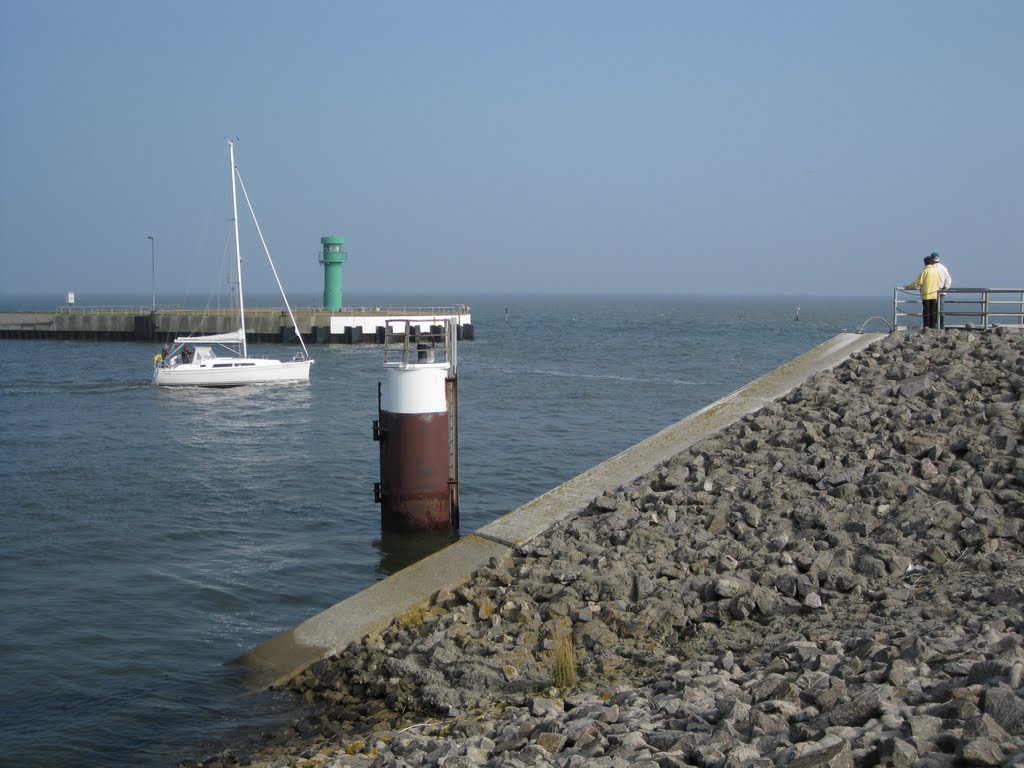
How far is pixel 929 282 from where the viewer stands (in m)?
16.1

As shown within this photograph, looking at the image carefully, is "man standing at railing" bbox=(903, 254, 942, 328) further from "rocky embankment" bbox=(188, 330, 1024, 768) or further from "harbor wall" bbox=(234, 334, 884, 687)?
"harbor wall" bbox=(234, 334, 884, 687)

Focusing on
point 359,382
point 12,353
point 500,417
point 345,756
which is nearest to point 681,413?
point 500,417

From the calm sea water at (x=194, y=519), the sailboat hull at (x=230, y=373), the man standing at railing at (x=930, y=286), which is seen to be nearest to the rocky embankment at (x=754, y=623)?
the calm sea water at (x=194, y=519)

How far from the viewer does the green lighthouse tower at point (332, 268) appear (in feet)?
232

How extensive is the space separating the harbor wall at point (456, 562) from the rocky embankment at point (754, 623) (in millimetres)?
215

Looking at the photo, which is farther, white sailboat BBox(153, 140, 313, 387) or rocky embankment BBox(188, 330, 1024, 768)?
white sailboat BBox(153, 140, 313, 387)

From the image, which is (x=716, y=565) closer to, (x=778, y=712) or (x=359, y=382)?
(x=778, y=712)

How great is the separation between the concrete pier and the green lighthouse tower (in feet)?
5.83

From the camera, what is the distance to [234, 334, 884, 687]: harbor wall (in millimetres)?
9273

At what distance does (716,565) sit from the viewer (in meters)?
9.06

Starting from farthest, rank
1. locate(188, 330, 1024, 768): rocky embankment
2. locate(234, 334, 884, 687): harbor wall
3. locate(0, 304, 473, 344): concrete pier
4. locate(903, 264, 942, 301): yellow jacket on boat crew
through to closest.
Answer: locate(0, 304, 473, 344): concrete pier, locate(903, 264, 942, 301): yellow jacket on boat crew, locate(234, 334, 884, 687): harbor wall, locate(188, 330, 1024, 768): rocky embankment

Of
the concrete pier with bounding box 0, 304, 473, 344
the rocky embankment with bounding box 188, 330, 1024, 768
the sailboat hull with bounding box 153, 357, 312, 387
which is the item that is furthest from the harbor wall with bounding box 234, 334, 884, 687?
the concrete pier with bounding box 0, 304, 473, 344

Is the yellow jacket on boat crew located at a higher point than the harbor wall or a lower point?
higher

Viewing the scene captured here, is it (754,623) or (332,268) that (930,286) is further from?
(332,268)
